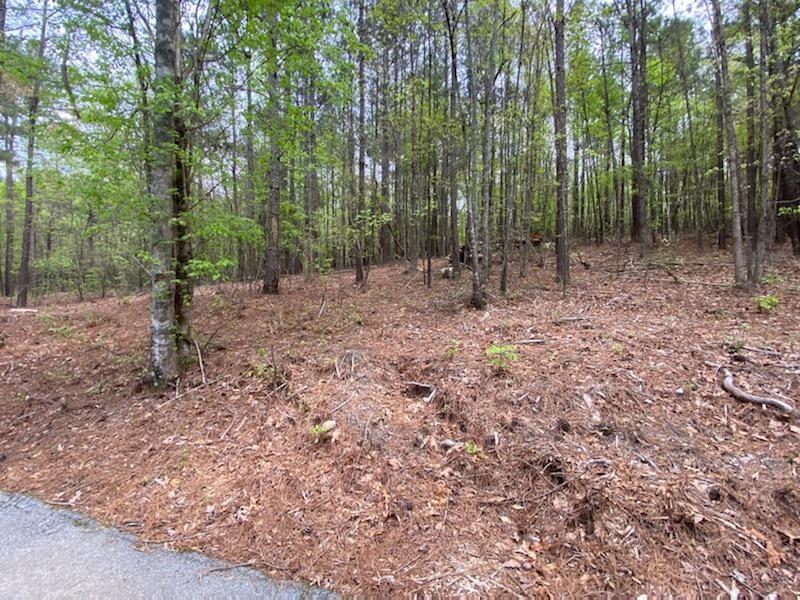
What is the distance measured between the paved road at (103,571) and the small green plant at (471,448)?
1.80 m

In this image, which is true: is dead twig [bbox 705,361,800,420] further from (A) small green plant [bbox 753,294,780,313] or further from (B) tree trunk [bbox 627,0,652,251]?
(B) tree trunk [bbox 627,0,652,251]

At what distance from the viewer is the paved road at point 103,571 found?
2584mm

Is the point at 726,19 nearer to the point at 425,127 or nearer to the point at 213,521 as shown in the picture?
the point at 425,127

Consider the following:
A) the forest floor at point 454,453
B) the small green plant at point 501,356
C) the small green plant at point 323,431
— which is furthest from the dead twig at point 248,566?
the small green plant at point 501,356

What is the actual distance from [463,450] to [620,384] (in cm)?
218

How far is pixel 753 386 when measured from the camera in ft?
13.6

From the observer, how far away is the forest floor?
272 cm

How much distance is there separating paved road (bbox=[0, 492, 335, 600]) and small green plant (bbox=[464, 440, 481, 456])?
1.80 meters

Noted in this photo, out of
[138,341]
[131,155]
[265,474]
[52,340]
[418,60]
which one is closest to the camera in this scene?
[265,474]

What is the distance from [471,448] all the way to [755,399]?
10.5 feet

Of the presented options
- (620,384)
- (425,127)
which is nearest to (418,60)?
(425,127)

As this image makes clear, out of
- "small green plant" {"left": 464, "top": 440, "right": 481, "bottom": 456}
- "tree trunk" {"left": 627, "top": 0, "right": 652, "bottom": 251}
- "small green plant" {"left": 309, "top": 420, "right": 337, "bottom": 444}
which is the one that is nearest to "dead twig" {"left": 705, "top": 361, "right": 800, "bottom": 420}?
"small green plant" {"left": 464, "top": 440, "right": 481, "bottom": 456}

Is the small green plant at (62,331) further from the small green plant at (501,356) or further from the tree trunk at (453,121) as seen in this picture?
the tree trunk at (453,121)

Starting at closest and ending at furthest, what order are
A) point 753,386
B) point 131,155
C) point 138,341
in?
point 753,386, point 131,155, point 138,341
